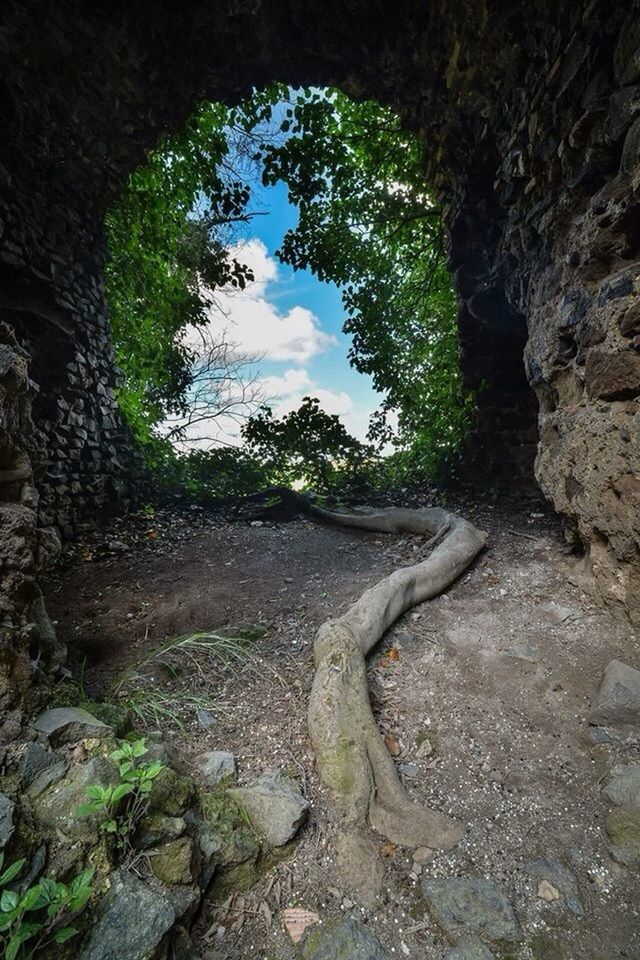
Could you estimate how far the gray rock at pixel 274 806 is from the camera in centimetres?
138

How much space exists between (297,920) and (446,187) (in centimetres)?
605

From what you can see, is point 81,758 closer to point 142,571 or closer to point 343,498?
point 142,571

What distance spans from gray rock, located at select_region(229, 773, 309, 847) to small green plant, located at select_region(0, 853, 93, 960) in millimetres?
578

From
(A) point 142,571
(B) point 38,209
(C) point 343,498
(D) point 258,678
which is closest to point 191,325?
(B) point 38,209

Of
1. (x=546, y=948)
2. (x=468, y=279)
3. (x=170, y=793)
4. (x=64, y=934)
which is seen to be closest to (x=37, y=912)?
(x=64, y=934)

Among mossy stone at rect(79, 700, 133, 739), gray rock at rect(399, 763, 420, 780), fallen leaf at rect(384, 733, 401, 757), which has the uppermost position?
mossy stone at rect(79, 700, 133, 739)

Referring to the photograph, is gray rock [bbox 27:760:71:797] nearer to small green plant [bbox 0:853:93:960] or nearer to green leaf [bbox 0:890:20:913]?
small green plant [bbox 0:853:93:960]

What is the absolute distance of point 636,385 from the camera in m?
2.04

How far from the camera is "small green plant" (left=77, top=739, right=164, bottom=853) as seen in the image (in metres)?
1.10

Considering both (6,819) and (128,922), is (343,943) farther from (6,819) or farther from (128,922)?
(6,819)

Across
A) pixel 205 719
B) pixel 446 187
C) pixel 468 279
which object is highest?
pixel 446 187

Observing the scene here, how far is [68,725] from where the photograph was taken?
4.56 feet

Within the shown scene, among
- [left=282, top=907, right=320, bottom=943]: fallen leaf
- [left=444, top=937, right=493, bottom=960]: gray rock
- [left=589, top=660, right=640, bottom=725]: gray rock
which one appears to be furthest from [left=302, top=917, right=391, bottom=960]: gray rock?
[left=589, top=660, right=640, bottom=725]: gray rock

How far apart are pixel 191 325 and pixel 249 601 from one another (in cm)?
589
